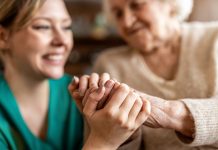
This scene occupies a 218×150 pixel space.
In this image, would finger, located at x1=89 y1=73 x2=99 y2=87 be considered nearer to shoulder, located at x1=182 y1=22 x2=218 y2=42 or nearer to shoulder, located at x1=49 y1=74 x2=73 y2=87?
shoulder, located at x1=49 y1=74 x2=73 y2=87

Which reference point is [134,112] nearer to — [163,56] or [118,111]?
[118,111]

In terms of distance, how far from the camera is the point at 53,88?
148 cm

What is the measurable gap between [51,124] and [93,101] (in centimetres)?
43

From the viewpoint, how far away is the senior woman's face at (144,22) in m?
1.51

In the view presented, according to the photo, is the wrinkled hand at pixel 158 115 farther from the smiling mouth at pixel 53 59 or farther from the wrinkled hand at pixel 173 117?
the smiling mouth at pixel 53 59

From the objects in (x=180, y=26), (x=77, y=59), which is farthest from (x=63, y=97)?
(x=77, y=59)

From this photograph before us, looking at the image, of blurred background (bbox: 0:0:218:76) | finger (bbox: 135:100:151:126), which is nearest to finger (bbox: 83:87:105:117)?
finger (bbox: 135:100:151:126)

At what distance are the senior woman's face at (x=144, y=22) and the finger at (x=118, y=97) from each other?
0.53 m

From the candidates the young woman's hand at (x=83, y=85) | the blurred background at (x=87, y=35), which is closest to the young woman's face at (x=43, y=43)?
the young woman's hand at (x=83, y=85)

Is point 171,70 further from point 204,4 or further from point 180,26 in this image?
point 204,4

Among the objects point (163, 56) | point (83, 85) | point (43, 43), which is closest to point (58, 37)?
point (43, 43)

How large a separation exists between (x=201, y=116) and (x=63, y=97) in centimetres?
60

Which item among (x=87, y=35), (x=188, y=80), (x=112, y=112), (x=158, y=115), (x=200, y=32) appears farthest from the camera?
(x=87, y=35)

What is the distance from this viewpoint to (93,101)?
103cm
